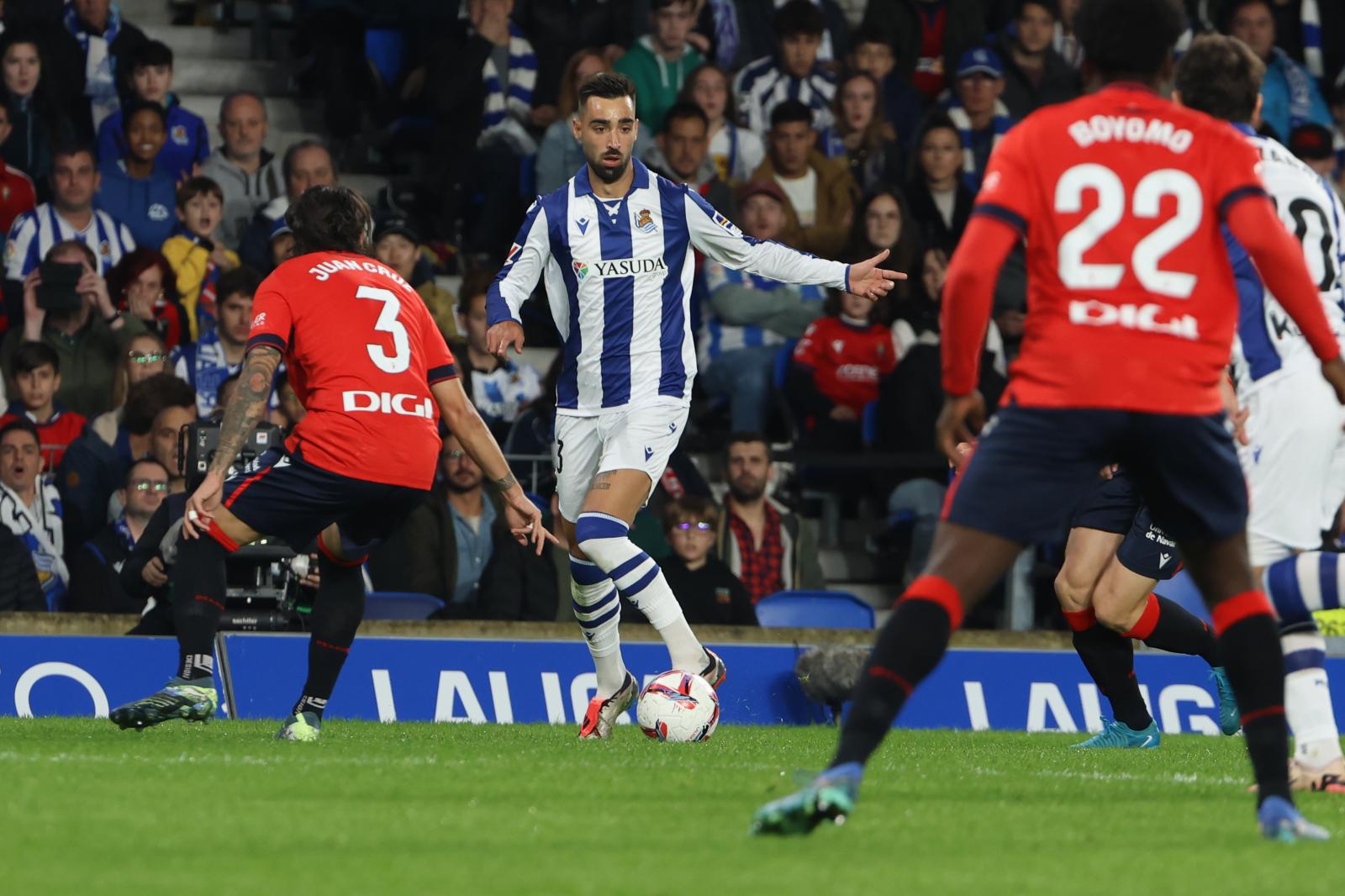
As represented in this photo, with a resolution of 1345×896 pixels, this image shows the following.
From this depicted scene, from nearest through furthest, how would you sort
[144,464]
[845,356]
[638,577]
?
1. [638,577]
2. [144,464]
3. [845,356]

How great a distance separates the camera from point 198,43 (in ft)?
55.5

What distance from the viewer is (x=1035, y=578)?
46.2ft

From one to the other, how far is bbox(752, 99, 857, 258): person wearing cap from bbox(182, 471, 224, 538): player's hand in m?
7.60

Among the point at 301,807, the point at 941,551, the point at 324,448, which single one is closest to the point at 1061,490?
the point at 941,551

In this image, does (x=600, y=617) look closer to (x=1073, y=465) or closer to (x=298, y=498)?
(x=298, y=498)

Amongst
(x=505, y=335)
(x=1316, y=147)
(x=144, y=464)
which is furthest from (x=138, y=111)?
(x=1316, y=147)

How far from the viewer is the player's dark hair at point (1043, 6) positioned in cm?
1664

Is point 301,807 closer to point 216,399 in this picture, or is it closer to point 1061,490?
point 1061,490

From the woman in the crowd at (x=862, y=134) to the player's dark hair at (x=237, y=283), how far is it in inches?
183

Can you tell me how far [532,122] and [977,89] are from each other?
338cm

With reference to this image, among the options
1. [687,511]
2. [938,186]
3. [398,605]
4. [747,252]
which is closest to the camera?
[747,252]

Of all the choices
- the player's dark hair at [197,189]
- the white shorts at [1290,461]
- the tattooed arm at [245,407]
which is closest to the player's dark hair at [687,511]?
the player's dark hair at [197,189]

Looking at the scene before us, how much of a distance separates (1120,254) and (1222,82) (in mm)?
1412

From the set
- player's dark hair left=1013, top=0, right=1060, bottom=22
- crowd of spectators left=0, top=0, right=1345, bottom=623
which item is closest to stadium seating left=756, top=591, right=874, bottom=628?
crowd of spectators left=0, top=0, right=1345, bottom=623
